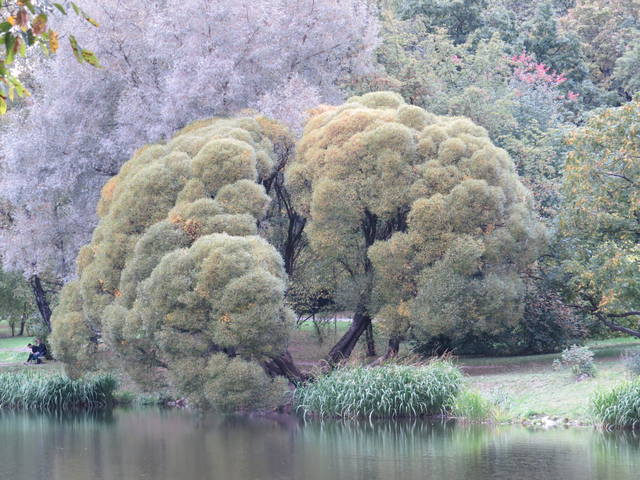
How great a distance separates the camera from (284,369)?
66.6 ft

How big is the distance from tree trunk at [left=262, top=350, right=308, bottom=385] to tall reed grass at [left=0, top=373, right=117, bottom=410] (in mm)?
5822

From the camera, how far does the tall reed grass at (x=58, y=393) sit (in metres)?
23.1

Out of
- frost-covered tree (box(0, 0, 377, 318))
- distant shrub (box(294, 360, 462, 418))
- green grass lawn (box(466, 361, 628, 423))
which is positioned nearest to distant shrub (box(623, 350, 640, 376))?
green grass lawn (box(466, 361, 628, 423))

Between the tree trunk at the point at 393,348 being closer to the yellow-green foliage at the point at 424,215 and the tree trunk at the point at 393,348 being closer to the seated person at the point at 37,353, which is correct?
the yellow-green foliage at the point at 424,215

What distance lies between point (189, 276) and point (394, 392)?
5.00m

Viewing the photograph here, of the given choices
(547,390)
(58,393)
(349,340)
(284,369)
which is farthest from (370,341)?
(58,393)

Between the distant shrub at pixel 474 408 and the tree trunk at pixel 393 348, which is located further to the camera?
the tree trunk at pixel 393 348

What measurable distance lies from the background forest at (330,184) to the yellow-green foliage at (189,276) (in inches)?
2.8

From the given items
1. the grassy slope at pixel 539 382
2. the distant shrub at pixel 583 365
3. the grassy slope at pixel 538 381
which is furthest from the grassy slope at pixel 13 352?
the distant shrub at pixel 583 365

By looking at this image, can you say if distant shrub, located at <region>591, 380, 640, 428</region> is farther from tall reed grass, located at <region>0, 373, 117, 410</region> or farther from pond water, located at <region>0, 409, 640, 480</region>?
tall reed grass, located at <region>0, 373, 117, 410</region>

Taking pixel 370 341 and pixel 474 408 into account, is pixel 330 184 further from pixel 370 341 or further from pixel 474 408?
pixel 370 341

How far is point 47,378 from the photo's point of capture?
2412 cm

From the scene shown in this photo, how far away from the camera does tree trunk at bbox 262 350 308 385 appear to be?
2009 cm

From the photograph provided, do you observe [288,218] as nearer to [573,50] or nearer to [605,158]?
[605,158]
